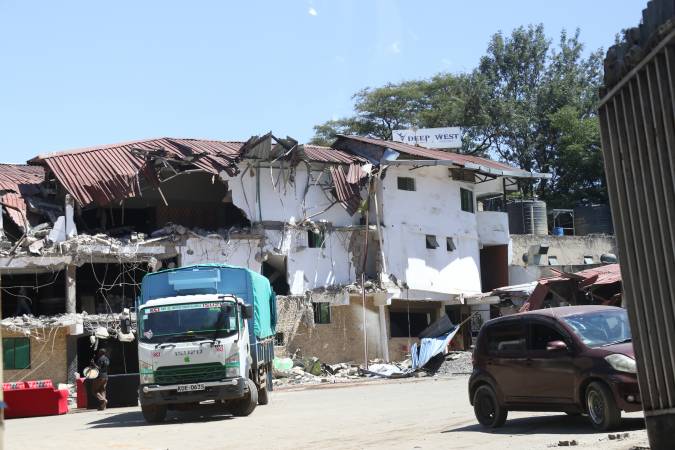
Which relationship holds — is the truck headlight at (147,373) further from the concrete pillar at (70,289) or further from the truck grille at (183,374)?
the concrete pillar at (70,289)

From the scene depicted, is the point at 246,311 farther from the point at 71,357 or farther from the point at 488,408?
the point at 71,357

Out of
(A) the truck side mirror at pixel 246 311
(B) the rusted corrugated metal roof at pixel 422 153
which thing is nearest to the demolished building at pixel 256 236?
(B) the rusted corrugated metal roof at pixel 422 153

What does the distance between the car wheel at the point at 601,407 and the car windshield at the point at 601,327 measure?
0.72m

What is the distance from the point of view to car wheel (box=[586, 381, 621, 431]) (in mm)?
12375

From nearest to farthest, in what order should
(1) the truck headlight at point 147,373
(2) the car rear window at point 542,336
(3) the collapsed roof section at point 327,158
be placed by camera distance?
(2) the car rear window at point 542,336, (1) the truck headlight at point 147,373, (3) the collapsed roof section at point 327,158

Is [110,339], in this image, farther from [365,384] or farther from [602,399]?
[602,399]

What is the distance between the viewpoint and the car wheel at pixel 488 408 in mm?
14281

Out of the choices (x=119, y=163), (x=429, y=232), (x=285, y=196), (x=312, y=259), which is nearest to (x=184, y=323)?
(x=119, y=163)

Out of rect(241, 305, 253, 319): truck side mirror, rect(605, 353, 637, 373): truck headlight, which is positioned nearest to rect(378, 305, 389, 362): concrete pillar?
rect(241, 305, 253, 319): truck side mirror

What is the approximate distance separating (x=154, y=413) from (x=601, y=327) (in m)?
10.6

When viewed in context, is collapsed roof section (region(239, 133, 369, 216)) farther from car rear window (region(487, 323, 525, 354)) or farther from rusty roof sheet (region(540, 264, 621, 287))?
car rear window (region(487, 323, 525, 354))

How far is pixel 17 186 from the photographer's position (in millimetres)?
39062

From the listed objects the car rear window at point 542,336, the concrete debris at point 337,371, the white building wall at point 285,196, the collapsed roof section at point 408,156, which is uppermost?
the collapsed roof section at point 408,156

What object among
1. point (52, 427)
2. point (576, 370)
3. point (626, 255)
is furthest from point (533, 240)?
point (626, 255)
